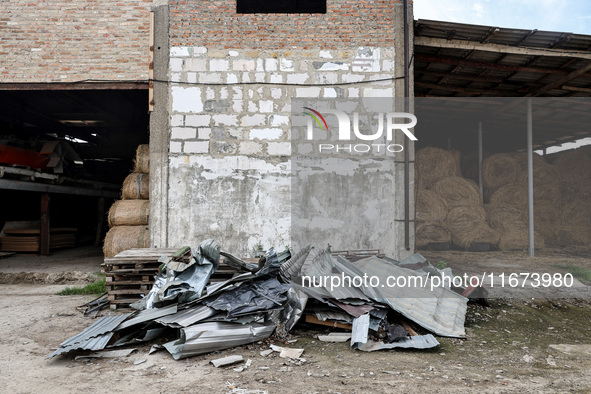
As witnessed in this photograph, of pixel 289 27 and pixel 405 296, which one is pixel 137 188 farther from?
pixel 405 296

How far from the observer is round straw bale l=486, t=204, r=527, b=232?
9.59 m

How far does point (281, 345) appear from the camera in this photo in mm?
3746

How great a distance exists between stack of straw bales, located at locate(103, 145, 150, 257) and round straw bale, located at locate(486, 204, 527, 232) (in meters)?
8.78

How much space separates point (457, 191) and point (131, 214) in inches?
323

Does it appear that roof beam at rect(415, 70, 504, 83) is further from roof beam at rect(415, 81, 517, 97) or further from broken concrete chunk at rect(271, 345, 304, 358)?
broken concrete chunk at rect(271, 345, 304, 358)

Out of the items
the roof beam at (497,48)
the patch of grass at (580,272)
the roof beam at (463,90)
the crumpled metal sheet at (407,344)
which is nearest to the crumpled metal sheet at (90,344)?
the crumpled metal sheet at (407,344)

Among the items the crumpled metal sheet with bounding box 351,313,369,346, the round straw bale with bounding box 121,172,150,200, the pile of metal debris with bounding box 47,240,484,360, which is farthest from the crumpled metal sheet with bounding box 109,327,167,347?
the round straw bale with bounding box 121,172,150,200

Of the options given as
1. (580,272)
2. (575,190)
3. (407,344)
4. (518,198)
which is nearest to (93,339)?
(407,344)

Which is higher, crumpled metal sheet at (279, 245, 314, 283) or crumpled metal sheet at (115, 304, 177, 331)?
crumpled metal sheet at (279, 245, 314, 283)

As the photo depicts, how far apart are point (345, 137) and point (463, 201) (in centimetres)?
527

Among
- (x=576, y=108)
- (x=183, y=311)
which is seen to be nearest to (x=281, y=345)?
(x=183, y=311)

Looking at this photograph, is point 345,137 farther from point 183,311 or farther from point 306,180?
point 183,311

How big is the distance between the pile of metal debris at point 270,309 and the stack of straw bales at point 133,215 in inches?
70.4

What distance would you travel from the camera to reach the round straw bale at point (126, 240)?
6.16 m
